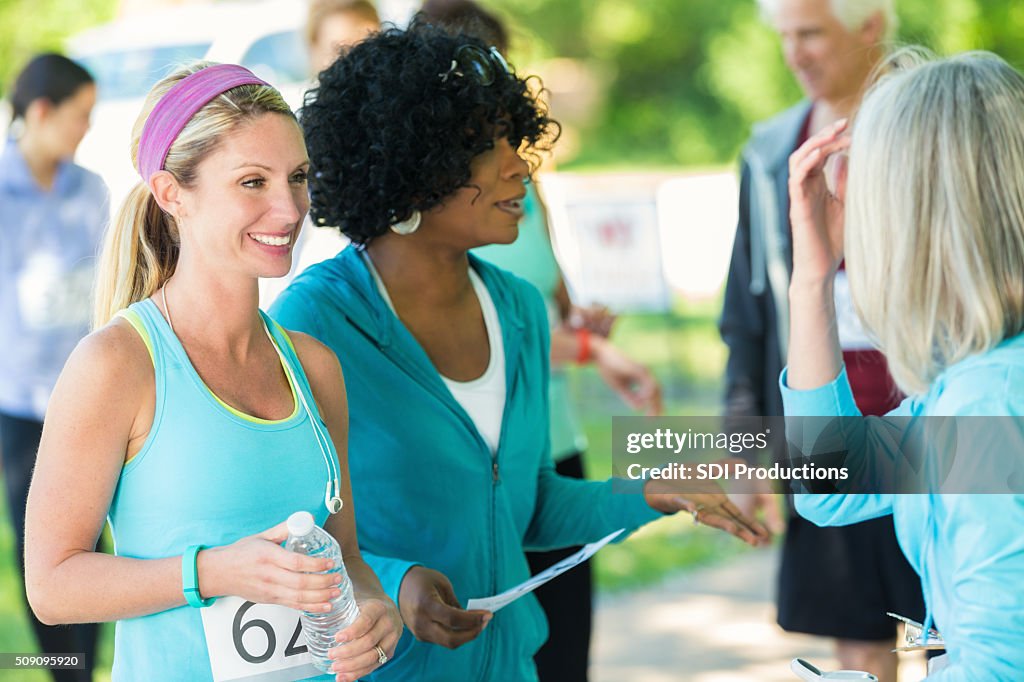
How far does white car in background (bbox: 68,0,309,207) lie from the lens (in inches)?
305

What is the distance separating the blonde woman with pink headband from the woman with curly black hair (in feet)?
0.89

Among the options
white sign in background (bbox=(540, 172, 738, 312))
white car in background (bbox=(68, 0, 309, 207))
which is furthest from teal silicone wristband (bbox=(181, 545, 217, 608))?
white car in background (bbox=(68, 0, 309, 207))

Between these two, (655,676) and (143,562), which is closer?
(143,562)

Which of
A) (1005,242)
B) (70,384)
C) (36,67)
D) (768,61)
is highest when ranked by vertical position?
(768,61)

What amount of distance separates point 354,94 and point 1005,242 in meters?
1.26

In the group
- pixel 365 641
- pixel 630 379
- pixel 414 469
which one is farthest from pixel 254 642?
pixel 630 379

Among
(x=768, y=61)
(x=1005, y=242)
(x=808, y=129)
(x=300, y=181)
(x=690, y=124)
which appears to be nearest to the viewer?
(x=1005, y=242)

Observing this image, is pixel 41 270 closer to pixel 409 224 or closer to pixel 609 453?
pixel 409 224

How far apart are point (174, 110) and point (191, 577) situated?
2.26 feet

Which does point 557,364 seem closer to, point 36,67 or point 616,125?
point 36,67

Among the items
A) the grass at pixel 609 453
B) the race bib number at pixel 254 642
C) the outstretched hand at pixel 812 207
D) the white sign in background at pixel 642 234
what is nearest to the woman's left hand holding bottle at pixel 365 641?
the race bib number at pixel 254 642

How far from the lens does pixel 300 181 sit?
1907mm

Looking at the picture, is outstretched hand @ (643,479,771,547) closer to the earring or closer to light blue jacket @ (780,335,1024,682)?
light blue jacket @ (780,335,1024,682)

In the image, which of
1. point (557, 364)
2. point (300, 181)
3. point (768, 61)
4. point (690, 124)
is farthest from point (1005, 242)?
point (690, 124)
